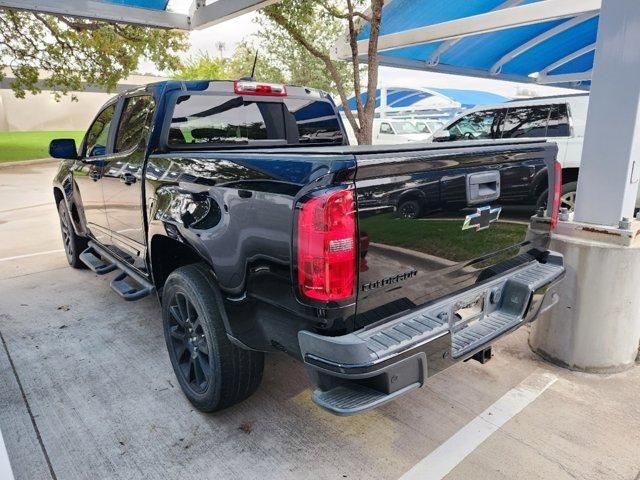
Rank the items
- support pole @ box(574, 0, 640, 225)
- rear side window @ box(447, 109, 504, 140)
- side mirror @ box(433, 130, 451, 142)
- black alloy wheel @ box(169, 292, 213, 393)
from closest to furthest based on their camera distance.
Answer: black alloy wheel @ box(169, 292, 213, 393), support pole @ box(574, 0, 640, 225), rear side window @ box(447, 109, 504, 140), side mirror @ box(433, 130, 451, 142)

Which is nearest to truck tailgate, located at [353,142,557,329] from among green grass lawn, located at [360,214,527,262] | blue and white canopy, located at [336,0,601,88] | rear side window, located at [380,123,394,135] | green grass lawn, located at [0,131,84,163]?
green grass lawn, located at [360,214,527,262]

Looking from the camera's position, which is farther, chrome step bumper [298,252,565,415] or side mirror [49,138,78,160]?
side mirror [49,138,78,160]

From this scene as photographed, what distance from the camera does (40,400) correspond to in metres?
2.97

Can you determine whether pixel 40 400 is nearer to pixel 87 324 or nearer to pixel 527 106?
pixel 87 324

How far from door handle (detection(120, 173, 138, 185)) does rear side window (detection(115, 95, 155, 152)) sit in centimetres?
22

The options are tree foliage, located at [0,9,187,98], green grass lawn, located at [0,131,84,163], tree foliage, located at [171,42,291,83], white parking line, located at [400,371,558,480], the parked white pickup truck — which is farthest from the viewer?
tree foliage, located at [171,42,291,83]

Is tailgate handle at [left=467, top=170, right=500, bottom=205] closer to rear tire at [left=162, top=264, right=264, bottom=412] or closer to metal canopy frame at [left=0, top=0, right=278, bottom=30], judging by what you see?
rear tire at [left=162, top=264, right=264, bottom=412]

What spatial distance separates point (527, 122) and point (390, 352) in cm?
638

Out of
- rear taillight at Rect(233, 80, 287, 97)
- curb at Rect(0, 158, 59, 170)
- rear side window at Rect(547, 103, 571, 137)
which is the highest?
rear taillight at Rect(233, 80, 287, 97)

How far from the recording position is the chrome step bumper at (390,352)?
1.79 m

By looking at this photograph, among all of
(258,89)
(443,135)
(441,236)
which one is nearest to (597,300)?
(441,236)

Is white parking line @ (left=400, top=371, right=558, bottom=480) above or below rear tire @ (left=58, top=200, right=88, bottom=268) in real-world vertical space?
below

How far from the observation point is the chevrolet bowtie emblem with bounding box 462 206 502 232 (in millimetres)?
2252

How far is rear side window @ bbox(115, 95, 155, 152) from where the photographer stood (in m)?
3.33
